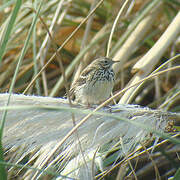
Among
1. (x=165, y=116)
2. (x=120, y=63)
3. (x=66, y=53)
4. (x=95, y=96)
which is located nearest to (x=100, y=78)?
(x=95, y=96)

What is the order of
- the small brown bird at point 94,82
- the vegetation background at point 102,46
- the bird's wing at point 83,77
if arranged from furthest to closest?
the bird's wing at point 83,77, the small brown bird at point 94,82, the vegetation background at point 102,46

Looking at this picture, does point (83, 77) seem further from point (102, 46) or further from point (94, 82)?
point (102, 46)

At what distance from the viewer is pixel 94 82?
3090 millimetres

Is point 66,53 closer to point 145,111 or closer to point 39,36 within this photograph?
point 39,36

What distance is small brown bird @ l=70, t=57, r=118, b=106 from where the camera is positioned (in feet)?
9.87

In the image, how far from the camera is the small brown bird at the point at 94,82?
3.01m

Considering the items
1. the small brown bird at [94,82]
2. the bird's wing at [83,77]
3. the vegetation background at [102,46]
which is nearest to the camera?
the vegetation background at [102,46]

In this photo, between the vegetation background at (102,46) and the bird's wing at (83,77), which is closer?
the vegetation background at (102,46)

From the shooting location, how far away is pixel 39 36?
3.60 meters

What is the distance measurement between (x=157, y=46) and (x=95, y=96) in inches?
36.7

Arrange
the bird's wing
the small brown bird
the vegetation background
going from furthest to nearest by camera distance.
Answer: the bird's wing, the small brown bird, the vegetation background

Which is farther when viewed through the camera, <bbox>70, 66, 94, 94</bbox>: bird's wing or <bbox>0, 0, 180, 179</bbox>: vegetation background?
<bbox>70, 66, 94, 94</bbox>: bird's wing

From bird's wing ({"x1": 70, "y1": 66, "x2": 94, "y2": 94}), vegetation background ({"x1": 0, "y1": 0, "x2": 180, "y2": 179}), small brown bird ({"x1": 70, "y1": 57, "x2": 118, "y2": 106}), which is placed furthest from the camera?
bird's wing ({"x1": 70, "y1": 66, "x2": 94, "y2": 94})

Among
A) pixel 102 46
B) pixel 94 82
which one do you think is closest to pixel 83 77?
pixel 94 82
